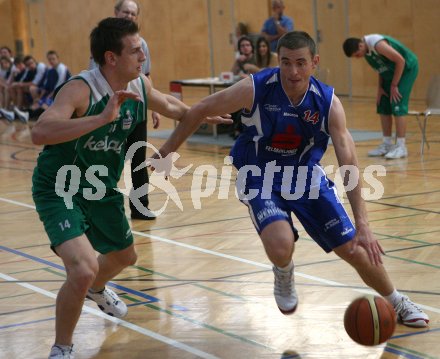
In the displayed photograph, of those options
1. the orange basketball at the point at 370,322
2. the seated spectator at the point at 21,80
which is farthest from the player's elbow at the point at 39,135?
the seated spectator at the point at 21,80

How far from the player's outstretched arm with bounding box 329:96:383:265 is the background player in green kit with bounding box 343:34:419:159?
621cm

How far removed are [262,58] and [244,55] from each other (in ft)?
1.01

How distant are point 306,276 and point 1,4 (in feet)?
82.2

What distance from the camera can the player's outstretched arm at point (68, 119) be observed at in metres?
4.41

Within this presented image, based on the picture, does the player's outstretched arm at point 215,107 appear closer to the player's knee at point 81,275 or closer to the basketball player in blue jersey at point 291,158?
the basketball player in blue jersey at point 291,158

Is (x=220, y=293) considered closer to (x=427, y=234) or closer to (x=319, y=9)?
(x=427, y=234)

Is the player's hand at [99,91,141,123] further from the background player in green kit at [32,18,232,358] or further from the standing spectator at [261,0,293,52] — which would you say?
the standing spectator at [261,0,293,52]

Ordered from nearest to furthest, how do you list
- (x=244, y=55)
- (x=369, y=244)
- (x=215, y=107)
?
(x=369, y=244) < (x=215, y=107) < (x=244, y=55)

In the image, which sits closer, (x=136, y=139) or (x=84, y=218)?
(x=84, y=218)

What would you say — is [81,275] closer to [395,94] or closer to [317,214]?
[317,214]

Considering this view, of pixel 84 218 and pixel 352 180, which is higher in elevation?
pixel 352 180

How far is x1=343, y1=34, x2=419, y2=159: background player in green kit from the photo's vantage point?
11.0 m

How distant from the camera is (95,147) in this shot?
15.8ft

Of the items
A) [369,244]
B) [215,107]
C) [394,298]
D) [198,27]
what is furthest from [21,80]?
[369,244]
